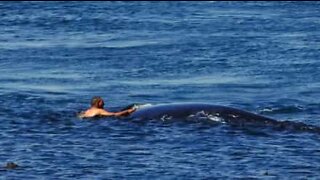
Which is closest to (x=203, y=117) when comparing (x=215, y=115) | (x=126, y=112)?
(x=215, y=115)

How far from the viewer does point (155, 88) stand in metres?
29.8

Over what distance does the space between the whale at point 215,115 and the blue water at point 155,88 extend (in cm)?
29

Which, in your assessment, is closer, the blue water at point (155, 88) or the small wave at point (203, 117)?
the blue water at point (155, 88)

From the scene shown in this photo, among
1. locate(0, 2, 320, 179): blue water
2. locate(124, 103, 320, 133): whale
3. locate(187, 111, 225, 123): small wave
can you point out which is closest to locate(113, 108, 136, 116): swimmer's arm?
locate(124, 103, 320, 133): whale

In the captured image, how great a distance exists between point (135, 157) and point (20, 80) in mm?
11920

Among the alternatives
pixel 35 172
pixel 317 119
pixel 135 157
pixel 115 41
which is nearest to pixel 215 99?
pixel 317 119

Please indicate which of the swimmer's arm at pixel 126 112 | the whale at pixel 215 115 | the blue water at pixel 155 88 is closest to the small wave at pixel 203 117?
the whale at pixel 215 115

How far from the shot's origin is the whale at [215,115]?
22.3 meters

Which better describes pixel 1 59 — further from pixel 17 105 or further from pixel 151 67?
pixel 17 105

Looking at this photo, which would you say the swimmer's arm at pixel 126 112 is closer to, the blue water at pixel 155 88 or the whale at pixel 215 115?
the whale at pixel 215 115

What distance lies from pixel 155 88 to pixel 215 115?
23.9 ft

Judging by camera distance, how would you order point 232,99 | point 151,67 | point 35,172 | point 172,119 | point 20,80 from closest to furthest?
point 35,172 → point 172,119 → point 232,99 → point 20,80 → point 151,67

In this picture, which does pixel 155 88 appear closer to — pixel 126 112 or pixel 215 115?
pixel 126 112

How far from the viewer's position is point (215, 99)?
27828 mm
